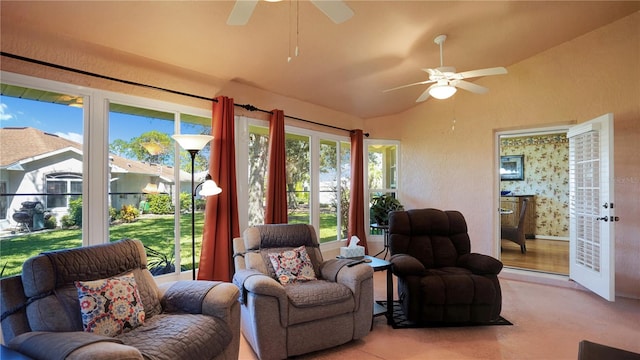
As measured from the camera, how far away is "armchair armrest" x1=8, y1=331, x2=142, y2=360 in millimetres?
1268

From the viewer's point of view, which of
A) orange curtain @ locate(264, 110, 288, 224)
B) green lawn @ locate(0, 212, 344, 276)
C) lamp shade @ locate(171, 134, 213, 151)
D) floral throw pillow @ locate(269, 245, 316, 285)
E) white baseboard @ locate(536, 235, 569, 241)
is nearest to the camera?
green lawn @ locate(0, 212, 344, 276)

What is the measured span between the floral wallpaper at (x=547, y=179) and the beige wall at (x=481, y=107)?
108 inches

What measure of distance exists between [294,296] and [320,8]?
6.16 ft

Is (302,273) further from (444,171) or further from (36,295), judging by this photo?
(444,171)

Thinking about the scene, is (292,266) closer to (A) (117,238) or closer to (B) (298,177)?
(A) (117,238)

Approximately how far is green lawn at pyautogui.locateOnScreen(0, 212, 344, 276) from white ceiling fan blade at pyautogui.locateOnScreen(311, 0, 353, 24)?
96.6 inches

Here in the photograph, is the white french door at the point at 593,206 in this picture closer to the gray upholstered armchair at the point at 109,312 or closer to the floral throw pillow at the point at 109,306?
the gray upholstered armchair at the point at 109,312

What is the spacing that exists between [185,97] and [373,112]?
3039mm

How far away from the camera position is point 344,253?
9.84ft

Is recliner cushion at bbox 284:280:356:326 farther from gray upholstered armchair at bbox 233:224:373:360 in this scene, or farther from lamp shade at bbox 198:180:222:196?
lamp shade at bbox 198:180:222:196

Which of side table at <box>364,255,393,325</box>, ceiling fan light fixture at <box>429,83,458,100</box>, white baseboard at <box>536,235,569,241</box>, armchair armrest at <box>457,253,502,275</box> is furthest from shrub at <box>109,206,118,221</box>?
white baseboard at <box>536,235,569,241</box>

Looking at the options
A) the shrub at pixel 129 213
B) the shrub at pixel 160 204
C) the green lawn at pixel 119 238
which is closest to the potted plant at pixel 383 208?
the green lawn at pixel 119 238

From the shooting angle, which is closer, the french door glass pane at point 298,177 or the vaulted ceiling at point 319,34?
the vaulted ceiling at point 319,34

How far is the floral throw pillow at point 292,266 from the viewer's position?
2.66 m
